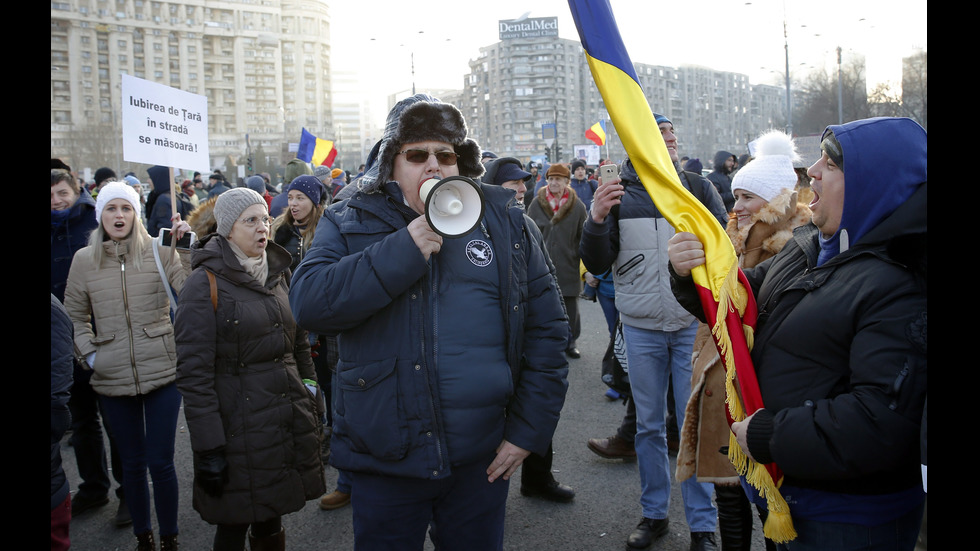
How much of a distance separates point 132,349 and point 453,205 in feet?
8.23

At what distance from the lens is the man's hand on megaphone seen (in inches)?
83.0

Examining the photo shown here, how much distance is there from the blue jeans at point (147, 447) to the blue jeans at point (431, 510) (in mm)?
1861

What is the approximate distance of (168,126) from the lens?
482 cm

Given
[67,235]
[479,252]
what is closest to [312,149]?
[67,235]

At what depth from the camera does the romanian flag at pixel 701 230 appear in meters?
1.99

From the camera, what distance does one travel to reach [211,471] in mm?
2982

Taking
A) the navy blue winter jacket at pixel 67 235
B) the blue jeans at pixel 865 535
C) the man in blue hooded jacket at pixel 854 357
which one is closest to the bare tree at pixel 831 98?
the navy blue winter jacket at pixel 67 235

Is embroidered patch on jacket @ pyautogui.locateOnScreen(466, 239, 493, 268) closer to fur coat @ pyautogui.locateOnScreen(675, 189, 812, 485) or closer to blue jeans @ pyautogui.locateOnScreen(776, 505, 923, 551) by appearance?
fur coat @ pyautogui.locateOnScreen(675, 189, 812, 485)

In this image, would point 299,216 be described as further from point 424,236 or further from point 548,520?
point 424,236

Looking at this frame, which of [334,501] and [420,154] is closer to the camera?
[420,154]

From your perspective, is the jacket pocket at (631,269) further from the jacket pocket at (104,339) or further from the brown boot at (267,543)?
the jacket pocket at (104,339)

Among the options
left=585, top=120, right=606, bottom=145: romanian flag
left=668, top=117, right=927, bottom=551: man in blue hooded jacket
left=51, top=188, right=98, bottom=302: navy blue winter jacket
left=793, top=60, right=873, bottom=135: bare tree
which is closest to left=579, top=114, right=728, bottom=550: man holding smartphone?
left=668, top=117, right=927, bottom=551: man in blue hooded jacket

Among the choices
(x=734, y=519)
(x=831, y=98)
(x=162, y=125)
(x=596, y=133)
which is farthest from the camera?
(x=831, y=98)
